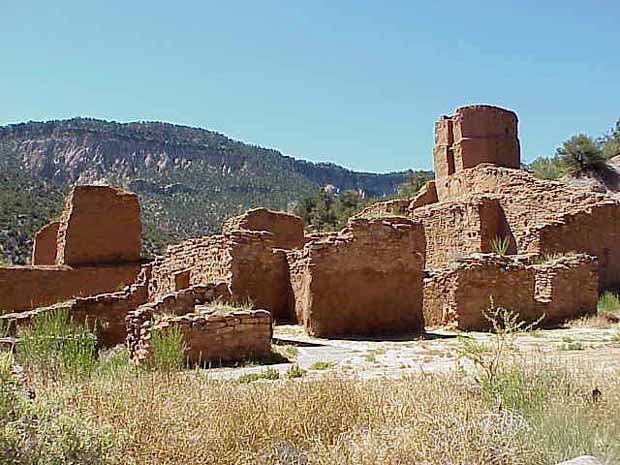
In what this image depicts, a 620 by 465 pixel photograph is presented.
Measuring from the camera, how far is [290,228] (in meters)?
20.3

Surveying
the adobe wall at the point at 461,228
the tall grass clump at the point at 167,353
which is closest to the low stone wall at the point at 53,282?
the adobe wall at the point at 461,228

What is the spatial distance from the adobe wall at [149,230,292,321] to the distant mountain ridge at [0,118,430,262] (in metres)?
37.2

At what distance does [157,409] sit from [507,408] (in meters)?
2.68

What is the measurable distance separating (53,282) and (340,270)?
8.84 meters

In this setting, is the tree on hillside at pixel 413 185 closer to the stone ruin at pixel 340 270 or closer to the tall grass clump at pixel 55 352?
the stone ruin at pixel 340 270

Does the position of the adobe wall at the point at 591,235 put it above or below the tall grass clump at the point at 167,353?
above

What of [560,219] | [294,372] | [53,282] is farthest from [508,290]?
[53,282]

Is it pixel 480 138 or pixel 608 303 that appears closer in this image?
pixel 608 303

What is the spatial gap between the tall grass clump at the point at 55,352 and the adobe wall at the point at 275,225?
11189 mm

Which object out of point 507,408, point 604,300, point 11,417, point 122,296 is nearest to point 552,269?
point 604,300

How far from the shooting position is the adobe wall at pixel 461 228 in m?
21.0

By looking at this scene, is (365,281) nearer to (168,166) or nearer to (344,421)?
(344,421)

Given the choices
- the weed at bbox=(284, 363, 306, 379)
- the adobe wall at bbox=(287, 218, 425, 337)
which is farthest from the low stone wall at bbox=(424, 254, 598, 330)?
the weed at bbox=(284, 363, 306, 379)

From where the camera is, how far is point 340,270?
13.1 m
